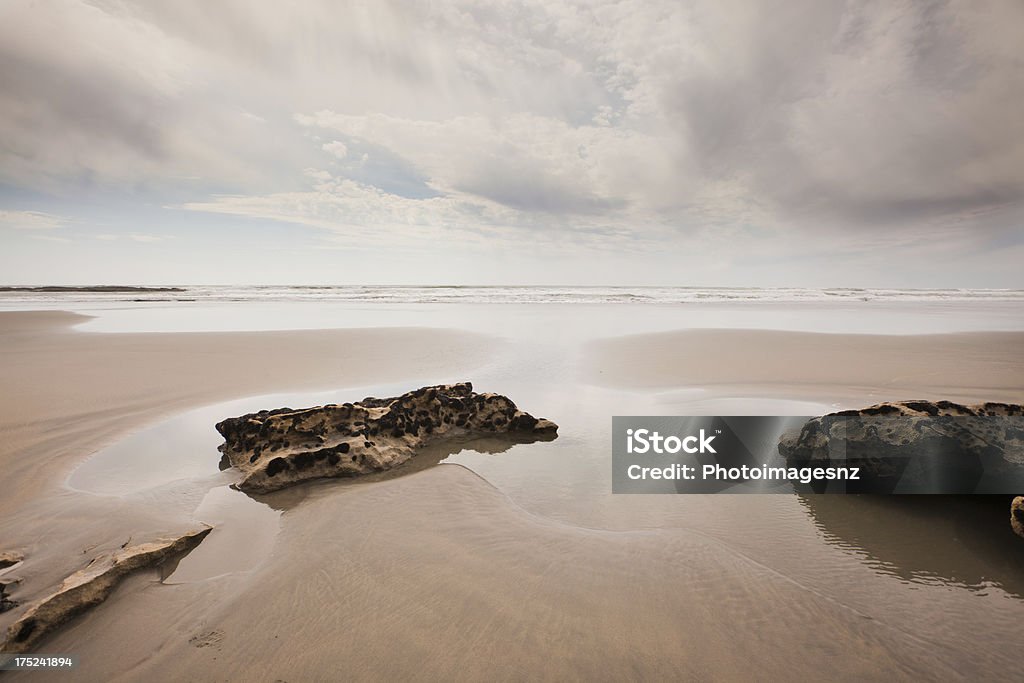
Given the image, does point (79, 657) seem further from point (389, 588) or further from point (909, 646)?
point (909, 646)

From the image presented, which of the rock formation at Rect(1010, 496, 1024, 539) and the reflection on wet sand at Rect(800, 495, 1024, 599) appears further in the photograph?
the rock formation at Rect(1010, 496, 1024, 539)

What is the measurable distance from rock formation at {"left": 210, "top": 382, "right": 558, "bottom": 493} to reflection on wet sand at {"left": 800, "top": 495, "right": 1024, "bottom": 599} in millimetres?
2890

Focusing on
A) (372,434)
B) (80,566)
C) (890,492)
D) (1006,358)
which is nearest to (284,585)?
(80,566)

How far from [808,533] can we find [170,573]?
4.42 metres

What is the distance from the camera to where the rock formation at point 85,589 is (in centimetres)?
201

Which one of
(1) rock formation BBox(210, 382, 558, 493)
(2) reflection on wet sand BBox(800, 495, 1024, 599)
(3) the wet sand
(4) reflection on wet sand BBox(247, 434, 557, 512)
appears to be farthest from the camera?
(3) the wet sand

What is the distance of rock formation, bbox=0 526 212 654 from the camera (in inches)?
79.2

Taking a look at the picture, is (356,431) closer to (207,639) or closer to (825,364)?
(207,639)

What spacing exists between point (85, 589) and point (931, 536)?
17.9 feet

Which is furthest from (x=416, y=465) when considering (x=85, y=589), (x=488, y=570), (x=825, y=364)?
(x=825, y=364)

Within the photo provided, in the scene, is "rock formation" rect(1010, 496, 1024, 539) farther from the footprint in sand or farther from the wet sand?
the footprint in sand

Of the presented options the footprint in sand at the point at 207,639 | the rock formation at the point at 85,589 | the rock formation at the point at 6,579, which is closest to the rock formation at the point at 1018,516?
the footprint in sand at the point at 207,639

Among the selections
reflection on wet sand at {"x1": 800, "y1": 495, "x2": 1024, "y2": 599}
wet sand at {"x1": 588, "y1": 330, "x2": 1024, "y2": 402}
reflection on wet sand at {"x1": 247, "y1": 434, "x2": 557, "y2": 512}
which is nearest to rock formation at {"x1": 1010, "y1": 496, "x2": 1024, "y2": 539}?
reflection on wet sand at {"x1": 800, "y1": 495, "x2": 1024, "y2": 599}

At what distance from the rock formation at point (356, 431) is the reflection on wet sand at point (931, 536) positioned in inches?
114
